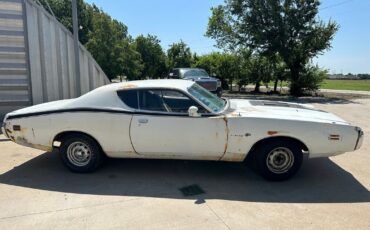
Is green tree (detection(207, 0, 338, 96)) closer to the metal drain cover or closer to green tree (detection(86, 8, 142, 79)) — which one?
green tree (detection(86, 8, 142, 79))

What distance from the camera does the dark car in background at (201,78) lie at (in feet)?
47.7

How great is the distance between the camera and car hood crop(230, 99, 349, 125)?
449 cm

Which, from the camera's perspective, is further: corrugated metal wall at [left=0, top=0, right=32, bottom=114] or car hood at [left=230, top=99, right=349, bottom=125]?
corrugated metal wall at [left=0, top=0, right=32, bottom=114]

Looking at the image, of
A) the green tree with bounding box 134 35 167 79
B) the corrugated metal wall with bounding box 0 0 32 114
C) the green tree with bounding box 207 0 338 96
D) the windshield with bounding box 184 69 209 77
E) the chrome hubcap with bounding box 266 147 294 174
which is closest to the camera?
the chrome hubcap with bounding box 266 147 294 174

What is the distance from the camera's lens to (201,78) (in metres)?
14.8

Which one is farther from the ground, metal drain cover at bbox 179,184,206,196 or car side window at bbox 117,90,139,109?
car side window at bbox 117,90,139,109

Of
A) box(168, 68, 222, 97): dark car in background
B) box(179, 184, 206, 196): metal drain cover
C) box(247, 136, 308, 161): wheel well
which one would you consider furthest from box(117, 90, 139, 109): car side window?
box(168, 68, 222, 97): dark car in background

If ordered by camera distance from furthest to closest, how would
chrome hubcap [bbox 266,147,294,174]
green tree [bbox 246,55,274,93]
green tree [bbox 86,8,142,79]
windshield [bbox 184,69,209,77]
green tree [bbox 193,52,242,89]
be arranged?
green tree [bbox 193,52,242,89] < green tree [bbox 246,55,274,93] < green tree [bbox 86,8,142,79] < windshield [bbox 184,69,209,77] < chrome hubcap [bbox 266,147,294,174]

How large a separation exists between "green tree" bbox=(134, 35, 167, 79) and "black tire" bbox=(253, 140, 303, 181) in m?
28.2

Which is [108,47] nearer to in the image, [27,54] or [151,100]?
[27,54]

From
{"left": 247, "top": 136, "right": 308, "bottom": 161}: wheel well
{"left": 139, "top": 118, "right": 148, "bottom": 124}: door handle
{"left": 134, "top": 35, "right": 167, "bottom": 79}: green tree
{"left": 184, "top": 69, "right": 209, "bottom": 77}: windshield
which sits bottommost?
{"left": 247, "top": 136, "right": 308, "bottom": 161}: wheel well

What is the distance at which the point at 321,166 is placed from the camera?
526cm

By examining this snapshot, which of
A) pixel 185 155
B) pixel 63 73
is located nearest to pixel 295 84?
pixel 63 73

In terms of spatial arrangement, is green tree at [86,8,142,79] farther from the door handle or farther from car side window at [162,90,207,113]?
the door handle
